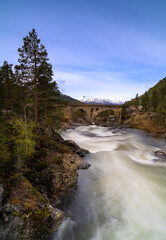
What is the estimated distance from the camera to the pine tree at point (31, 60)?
1445cm

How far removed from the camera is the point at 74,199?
39.6 ft

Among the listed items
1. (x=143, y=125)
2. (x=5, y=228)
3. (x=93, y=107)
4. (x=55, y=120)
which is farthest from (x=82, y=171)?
(x=93, y=107)

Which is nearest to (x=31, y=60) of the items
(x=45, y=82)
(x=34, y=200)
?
(x=45, y=82)

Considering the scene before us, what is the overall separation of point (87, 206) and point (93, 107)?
75.9 m

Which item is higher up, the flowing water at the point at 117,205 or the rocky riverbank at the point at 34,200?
the rocky riverbank at the point at 34,200

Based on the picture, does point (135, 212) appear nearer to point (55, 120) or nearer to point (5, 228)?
point (5, 228)

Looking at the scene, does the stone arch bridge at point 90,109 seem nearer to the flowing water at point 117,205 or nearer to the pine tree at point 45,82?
the pine tree at point 45,82

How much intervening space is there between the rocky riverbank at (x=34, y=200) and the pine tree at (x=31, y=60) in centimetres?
591

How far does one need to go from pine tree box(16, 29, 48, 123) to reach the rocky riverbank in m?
5.91

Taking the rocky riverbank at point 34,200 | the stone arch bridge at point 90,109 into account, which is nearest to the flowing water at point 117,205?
the rocky riverbank at point 34,200

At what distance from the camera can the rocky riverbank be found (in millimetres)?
6637

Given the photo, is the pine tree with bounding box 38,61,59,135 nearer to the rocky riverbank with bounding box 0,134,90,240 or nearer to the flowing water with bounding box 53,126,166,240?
the rocky riverbank with bounding box 0,134,90,240

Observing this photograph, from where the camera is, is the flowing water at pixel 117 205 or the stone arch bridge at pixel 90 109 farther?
the stone arch bridge at pixel 90 109

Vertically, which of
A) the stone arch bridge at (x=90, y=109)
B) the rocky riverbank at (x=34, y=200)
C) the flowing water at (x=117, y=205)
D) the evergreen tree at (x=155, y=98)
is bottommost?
the flowing water at (x=117, y=205)
